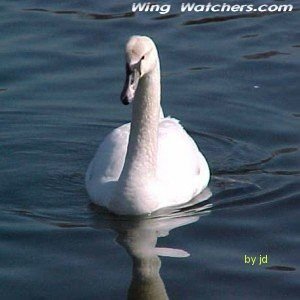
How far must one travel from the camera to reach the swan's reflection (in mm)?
9508

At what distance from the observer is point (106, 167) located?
11109mm

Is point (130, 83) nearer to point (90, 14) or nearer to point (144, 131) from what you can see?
point (144, 131)

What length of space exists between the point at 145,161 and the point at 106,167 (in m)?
0.43

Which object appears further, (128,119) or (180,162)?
(128,119)

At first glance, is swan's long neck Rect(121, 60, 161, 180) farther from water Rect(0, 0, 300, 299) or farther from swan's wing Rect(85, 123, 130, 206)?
water Rect(0, 0, 300, 299)

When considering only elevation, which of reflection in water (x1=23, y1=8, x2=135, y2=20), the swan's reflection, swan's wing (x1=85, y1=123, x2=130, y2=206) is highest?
reflection in water (x1=23, y1=8, x2=135, y2=20)

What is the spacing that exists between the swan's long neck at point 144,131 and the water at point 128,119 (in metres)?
0.42

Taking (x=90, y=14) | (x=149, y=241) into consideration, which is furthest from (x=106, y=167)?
(x=90, y=14)

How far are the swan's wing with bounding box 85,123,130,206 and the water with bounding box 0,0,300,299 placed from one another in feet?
0.46

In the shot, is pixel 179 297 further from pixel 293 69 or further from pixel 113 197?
pixel 293 69

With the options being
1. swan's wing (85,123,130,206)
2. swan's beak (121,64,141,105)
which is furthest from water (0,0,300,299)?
swan's beak (121,64,141,105)

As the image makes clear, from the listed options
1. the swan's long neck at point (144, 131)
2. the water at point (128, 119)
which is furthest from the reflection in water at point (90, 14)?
the swan's long neck at point (144, 131)

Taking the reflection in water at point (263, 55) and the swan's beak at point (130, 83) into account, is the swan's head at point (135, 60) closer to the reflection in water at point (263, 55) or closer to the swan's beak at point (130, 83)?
the swan's beak at point (130, 83)

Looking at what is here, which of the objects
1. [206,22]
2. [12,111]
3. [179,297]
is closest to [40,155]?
[12,111]
